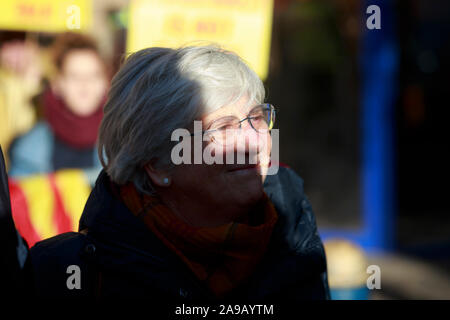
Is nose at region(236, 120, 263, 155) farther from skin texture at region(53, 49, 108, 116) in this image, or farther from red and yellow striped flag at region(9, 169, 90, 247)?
skin texture at region(53, 49, 108, 116)

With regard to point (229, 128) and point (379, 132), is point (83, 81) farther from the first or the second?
point (379, 132)

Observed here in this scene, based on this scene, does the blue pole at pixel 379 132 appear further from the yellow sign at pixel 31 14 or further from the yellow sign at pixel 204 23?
the yellow sign at pixel 31 14

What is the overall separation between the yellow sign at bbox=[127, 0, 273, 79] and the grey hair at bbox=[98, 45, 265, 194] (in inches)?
65.8

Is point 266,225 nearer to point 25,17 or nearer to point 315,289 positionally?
point 315,289

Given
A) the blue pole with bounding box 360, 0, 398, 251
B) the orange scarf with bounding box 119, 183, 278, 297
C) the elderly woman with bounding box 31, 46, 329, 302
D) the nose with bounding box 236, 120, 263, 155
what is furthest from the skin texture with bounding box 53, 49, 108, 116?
the blue pole with bounding box 360, 0, 398, 251

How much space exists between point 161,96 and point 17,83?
291 cm

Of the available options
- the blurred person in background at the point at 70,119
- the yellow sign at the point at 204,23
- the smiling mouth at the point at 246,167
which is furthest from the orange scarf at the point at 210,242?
the blurred person in background at the point at 70,119

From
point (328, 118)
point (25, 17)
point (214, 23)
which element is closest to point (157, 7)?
point (214, 23)

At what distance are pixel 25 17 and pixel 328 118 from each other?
9.50 ft

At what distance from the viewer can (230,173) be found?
172 centimetres

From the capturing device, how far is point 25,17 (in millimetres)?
3756

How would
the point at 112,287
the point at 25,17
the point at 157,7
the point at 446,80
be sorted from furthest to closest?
1. the point at 446,80
2. the point at 25,17
3. the point at 157,7
4. the point at 112,287

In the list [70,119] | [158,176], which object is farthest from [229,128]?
[70,119]

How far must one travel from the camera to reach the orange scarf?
5.55 feet
